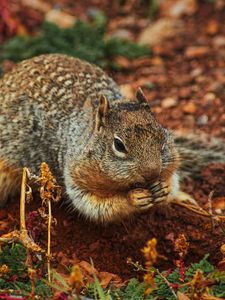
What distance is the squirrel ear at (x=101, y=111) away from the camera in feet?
16.1

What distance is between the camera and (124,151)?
15.2 feet

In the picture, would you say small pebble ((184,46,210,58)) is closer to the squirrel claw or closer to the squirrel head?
the squirrel head

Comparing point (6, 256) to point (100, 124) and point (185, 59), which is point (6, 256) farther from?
point (185, 59)

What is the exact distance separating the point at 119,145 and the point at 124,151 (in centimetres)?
8

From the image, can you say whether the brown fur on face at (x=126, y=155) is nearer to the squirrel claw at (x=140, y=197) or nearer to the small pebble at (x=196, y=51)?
the squirrel claw at (x=140, y=197)

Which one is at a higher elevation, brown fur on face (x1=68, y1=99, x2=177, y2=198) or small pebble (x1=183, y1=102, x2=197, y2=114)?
small pebble (x1=183, y1=102, x2=197, y2=114)

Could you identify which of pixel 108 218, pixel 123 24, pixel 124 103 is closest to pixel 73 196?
pixel 108 218

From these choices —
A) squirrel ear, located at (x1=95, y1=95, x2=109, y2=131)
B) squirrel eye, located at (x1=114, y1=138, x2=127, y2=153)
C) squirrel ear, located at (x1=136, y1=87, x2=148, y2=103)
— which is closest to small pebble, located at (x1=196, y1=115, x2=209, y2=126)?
squirrel ear, located at (x1=136, y1=87, x2=148, y2=103)

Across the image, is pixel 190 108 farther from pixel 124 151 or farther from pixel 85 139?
pixel 124 151

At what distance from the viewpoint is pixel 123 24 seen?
31.7 feet

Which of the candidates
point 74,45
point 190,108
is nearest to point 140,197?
point 190,108

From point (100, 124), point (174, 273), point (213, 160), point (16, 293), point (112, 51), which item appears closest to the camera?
point (16, 293)

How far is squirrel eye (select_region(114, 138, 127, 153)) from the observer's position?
465 cm

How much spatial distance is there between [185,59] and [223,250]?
464 centimetres
